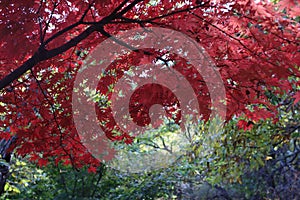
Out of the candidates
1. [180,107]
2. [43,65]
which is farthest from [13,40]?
[180,107]

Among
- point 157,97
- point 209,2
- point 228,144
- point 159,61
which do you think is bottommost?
point 157,97

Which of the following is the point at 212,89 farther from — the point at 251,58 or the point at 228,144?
the point at 228,144

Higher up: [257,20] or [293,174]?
[293,174]

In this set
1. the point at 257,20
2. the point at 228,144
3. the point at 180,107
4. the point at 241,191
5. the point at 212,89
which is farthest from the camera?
the point at 241,191

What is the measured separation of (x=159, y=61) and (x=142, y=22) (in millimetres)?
295

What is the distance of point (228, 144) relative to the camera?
4.40 m

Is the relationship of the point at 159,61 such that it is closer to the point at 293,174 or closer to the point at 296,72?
the point at 296,72

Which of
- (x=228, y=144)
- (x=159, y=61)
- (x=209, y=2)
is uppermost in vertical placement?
(x=228, y=144)

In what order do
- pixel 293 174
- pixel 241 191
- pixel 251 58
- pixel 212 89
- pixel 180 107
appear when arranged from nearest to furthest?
pixel 251 58 < pixel 212 89 < pixel 180 107 < pixel 293 174 < pixel 241 191

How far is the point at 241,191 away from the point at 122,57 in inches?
172

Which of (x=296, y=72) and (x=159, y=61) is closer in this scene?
(x=296, y=72)

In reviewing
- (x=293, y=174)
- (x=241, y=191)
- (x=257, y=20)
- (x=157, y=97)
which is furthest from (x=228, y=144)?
(x=257, y=20)

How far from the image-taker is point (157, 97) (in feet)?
7.38

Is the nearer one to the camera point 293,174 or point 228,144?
point 228,144
